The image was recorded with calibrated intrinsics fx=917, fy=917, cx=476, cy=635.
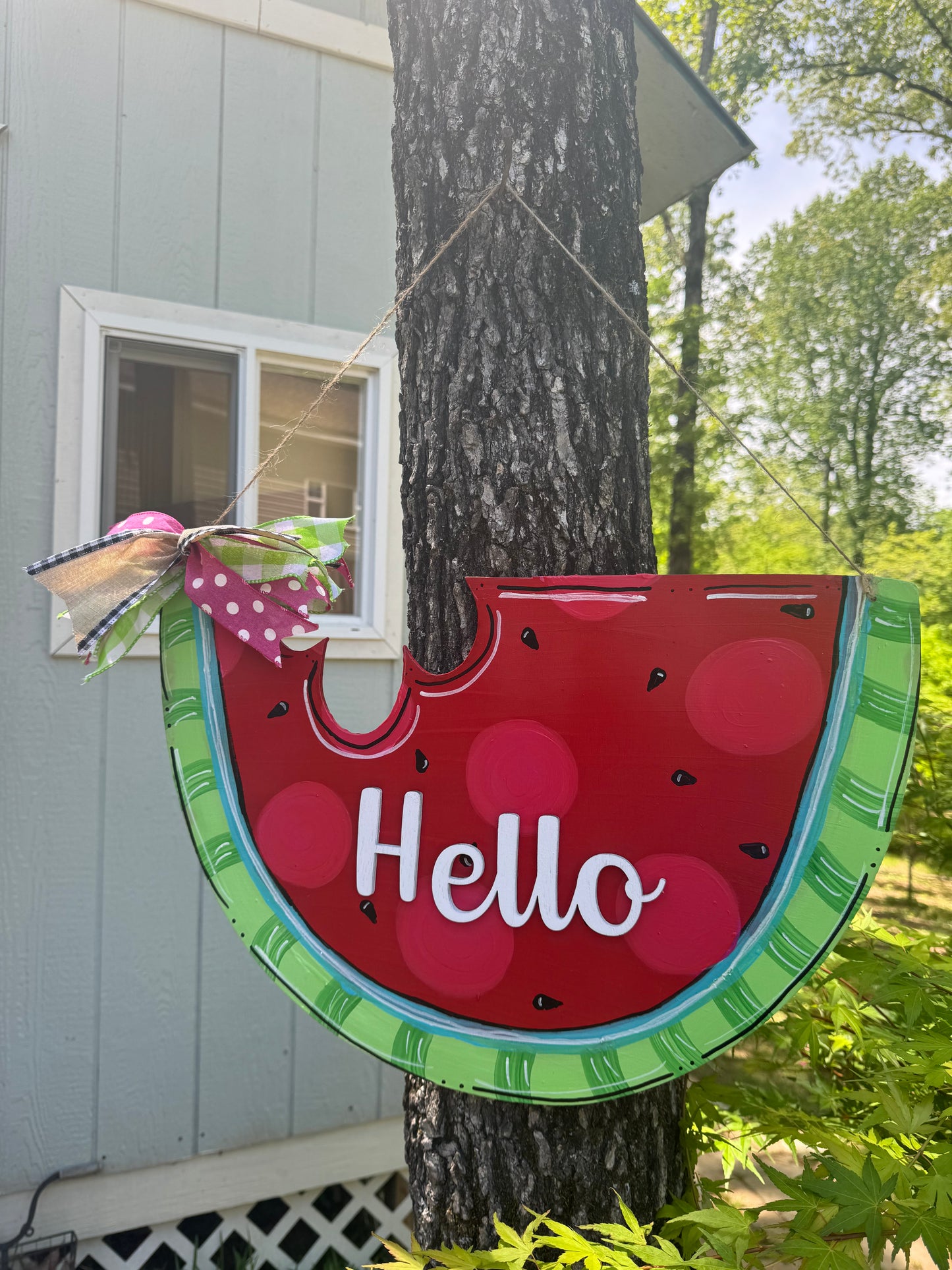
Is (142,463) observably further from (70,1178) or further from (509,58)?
(70,1178)

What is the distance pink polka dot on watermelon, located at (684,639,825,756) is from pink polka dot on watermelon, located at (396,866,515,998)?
326 mm

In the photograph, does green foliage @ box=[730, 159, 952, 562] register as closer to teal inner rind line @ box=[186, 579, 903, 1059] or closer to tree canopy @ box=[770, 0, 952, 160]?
tree canopy @ box=[770, 0, 952, 160]

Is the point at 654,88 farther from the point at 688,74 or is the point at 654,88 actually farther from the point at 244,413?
the point at 244,413

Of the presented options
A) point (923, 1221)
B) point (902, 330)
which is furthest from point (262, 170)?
point (902, 330)

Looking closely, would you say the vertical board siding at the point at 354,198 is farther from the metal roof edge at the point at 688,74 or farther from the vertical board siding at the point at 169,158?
the metal roof edge at the point at 688,74

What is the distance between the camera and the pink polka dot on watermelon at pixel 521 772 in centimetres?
105

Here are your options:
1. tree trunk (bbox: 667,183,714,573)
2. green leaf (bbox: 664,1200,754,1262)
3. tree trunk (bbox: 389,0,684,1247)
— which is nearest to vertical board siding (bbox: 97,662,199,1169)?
tree trunk (bbox: 389,0,684,1247)

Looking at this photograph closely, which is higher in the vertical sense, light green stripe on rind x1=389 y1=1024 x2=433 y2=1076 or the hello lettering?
the hello lettering

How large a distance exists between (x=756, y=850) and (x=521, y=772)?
0.27 meters

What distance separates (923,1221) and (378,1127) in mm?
2475

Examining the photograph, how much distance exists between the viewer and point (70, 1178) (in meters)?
2.59

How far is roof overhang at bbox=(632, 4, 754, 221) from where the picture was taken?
2438 millimetres

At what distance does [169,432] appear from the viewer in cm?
280

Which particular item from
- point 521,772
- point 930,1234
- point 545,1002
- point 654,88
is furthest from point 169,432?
point 930,1234
